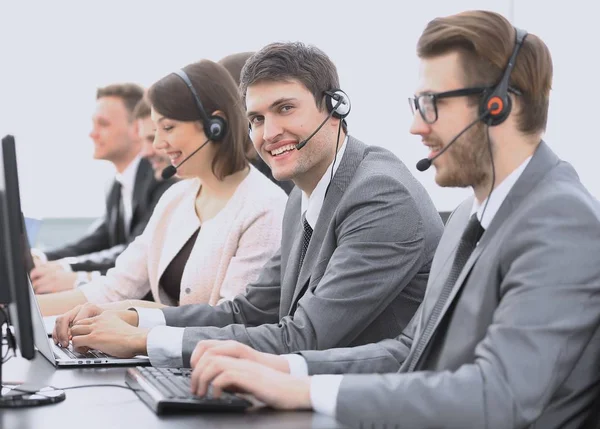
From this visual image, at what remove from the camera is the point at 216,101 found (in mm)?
2740

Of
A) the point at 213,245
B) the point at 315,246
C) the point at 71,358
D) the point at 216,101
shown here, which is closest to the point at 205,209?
the point at 213,245

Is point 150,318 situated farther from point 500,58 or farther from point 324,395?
point 500,58

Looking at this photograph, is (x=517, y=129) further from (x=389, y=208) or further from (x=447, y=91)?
(x=389, y=208)

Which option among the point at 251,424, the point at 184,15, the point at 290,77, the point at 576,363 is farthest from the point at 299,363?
the point at 184,15

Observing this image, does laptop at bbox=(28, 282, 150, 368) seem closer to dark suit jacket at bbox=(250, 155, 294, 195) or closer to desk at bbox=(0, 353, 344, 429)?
desk at bbox=(0, 353, 344, 429)

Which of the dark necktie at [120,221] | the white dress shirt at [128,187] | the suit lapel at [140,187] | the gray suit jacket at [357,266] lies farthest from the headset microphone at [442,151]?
the dark necktie at [120,221]

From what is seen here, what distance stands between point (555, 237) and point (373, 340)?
28.0 inches

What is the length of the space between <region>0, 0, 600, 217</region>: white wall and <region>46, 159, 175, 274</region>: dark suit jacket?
40 cm

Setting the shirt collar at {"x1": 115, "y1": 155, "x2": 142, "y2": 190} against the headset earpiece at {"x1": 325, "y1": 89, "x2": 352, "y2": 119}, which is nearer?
the headset earpiece at {"x1": 325, "y1": 89, "x2": 352, "y2": 119}

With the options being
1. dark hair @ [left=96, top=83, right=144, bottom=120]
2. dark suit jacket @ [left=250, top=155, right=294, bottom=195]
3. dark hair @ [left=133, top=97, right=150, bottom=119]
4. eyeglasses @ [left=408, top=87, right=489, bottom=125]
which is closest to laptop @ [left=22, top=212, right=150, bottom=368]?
eyeglasses @ [left=408, top=87, right=489, bottom=125]

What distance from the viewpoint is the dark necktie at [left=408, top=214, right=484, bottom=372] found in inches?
59.5

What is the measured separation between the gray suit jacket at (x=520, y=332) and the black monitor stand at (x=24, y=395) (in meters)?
0.47

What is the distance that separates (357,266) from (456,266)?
35 cm

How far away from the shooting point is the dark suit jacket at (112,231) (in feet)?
13.1
